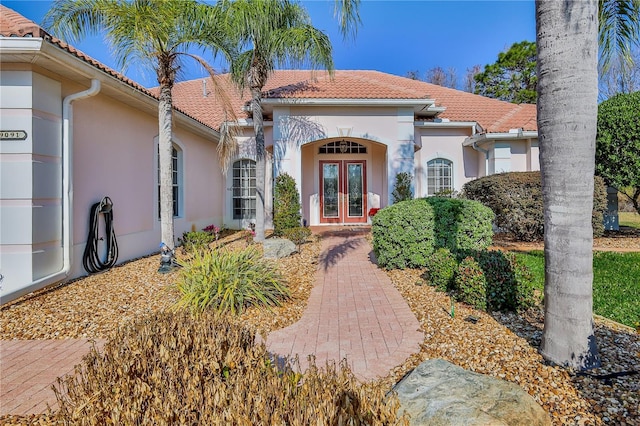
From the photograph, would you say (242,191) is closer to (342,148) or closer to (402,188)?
(342,148)

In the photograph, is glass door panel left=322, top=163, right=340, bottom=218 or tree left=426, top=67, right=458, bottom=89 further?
tree left=426, top=67, right=458, bottom=89

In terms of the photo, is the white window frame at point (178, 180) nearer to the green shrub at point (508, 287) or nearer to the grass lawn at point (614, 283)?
the green shrub at point (508, 287)

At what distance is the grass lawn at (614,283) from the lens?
4.89 m

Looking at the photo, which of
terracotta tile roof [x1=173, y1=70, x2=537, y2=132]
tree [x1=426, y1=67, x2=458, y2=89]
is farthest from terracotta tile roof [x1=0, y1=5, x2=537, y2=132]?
tree [x1=426, y1=67, x2=458, y2=89]

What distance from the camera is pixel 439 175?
14.7 metres

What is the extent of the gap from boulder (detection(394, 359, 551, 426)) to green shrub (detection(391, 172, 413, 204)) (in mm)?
9654

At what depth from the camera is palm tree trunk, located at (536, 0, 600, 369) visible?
283 cm

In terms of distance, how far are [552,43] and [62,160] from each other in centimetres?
772

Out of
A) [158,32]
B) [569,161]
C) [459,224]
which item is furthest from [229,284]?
[158,32]

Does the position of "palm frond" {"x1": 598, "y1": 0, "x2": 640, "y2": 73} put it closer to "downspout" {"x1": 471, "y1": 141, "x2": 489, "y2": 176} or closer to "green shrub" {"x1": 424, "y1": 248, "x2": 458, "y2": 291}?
"green shrub" {"x1": 424, "y1": 248, "x2": 458, "y2": 291}

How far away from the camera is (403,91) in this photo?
12602 millimetres

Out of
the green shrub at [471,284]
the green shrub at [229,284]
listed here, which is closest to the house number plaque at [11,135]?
the green shrub at [229,284]

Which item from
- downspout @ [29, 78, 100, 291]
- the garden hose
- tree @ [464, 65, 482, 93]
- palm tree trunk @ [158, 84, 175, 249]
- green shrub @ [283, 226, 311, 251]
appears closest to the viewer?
downspout @ [29, 78, 100, 291]

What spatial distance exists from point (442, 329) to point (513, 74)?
27.5 meters
